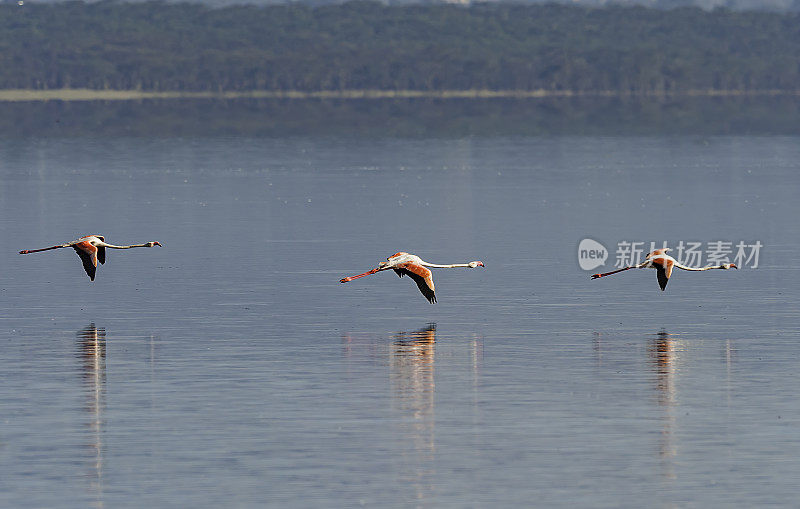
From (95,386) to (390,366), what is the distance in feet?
14.4

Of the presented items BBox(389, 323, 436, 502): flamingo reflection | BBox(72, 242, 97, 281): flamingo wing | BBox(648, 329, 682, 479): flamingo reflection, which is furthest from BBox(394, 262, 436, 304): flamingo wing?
BBox(72, 242, 97, 281): flamingo wing

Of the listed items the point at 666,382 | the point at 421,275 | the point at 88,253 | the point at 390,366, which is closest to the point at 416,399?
the point at 390,366

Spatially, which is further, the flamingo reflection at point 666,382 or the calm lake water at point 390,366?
the flamingo reflection at point 666,382

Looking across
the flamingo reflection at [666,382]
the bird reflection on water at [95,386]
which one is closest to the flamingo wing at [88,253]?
the bird reflection on water at [95,386]

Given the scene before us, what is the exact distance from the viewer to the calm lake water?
21062 mm

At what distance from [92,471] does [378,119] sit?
168 m

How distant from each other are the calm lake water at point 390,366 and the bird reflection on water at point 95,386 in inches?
2.4

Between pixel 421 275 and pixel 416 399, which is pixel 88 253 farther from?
pixel 416 399

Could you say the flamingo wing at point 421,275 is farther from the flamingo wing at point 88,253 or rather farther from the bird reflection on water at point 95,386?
the flamingo wing at point 88,253

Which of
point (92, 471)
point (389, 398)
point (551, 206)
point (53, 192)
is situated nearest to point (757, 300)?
point (389, 398)

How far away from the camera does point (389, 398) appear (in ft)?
83.9

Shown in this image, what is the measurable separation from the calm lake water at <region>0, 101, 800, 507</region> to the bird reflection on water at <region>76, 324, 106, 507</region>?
0.20 feet

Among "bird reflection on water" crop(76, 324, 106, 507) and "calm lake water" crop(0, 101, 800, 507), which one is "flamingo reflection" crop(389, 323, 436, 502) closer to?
"calm lake water" crop(0, 101, 800, 507)

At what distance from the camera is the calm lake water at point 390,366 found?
2106 cm
